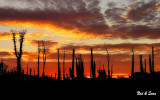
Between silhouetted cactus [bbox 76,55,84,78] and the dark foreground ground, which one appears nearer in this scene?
the dark foreground ground

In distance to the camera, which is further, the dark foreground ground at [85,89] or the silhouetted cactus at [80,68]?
the silhouetted cactus at [80,68]

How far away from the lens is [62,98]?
105 feet

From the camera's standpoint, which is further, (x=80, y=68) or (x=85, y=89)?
(x=80, y=68)

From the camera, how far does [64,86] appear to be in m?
36.3

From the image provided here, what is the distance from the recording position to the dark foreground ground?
32.9m

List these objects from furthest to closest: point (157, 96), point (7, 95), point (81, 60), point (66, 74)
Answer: point (66, 74)
point (81, 60)
point (7, 95)
point (157, 96)

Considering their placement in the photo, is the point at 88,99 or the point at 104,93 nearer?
the point at 88,99

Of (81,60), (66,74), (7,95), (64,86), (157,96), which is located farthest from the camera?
(66,74)

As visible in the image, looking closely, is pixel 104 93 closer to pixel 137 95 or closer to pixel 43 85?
pixel 137 95

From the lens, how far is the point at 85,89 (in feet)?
117

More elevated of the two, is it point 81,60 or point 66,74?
point 81,60

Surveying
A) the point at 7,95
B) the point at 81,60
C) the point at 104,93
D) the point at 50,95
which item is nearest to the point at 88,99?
the point at 104,93

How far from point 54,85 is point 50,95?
12.1 ft

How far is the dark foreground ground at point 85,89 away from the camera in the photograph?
108 feet
